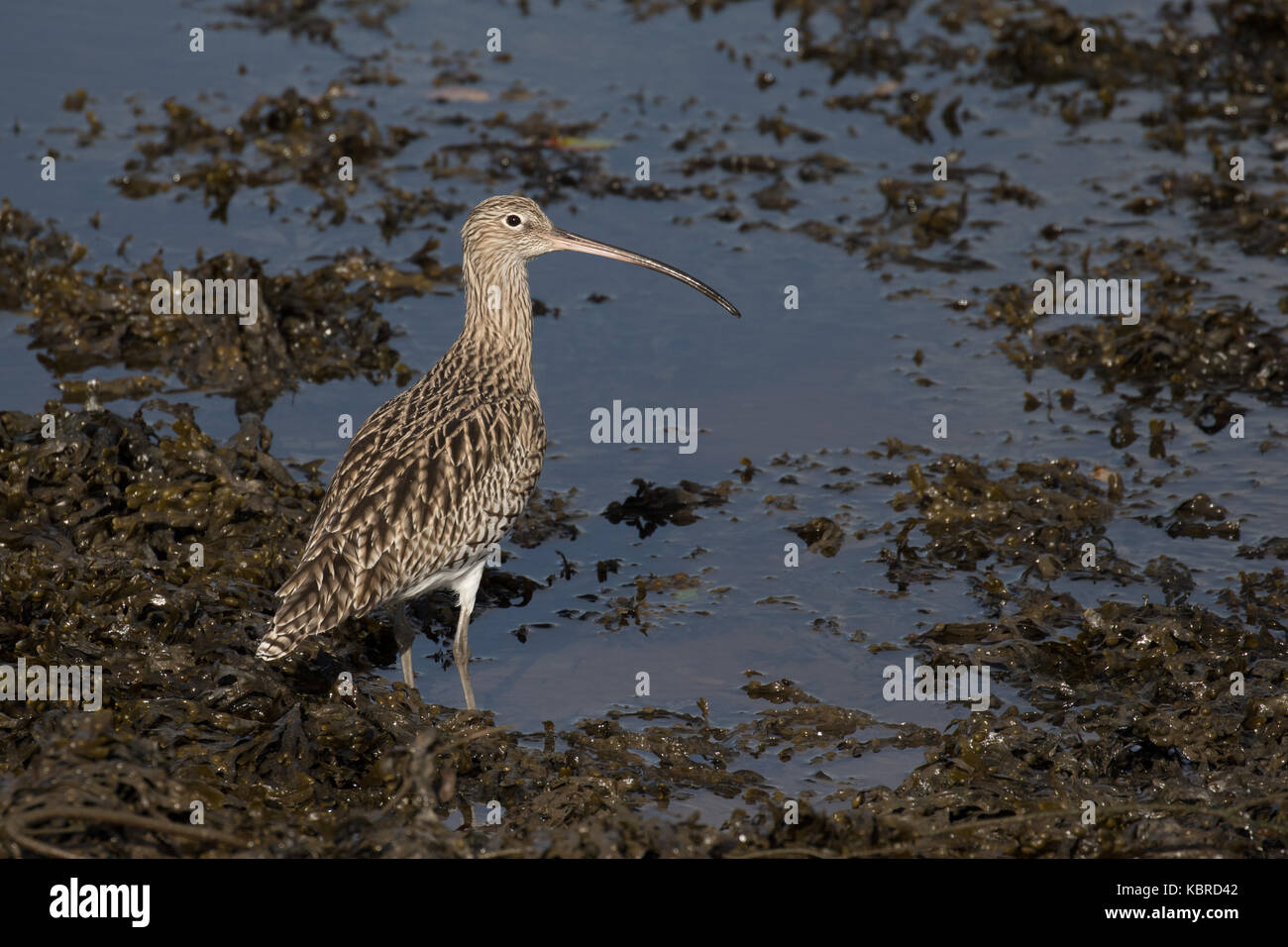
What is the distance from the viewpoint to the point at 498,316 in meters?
8.14

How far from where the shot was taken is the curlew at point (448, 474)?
6.89 metres

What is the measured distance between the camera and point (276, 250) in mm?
11641

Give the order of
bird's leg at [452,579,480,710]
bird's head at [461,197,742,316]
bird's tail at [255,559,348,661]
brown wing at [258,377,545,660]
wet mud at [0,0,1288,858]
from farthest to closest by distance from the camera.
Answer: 1. bird's head at [461,197,742,316]
2. bird's leg at [452,579,480,710]
3. brown wing at [258,377,545,660]
4. bird's tail at [255,559,348,661]
5. wet mud at [0,0,1288,858]

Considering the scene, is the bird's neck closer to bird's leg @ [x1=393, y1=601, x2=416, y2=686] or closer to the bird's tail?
bird's leg @ [x1=393, y1=601, x2=416, y2=686]

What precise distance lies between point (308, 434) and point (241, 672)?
295 centimetres

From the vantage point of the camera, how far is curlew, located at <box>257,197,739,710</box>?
6.89 metres

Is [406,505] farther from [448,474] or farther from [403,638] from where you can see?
[403,638]

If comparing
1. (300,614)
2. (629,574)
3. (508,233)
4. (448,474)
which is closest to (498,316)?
(508,233)

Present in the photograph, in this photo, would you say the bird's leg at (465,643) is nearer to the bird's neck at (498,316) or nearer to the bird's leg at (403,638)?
the bird's leg at (403,638)

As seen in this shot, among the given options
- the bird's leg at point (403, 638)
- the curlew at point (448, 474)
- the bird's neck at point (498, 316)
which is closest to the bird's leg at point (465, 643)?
the curlew at point (448, 474)

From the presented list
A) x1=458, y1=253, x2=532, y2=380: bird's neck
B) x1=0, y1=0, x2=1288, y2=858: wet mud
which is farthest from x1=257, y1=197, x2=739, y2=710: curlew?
x1=0, y1=0, x2=1288, y2=858: wet mud
